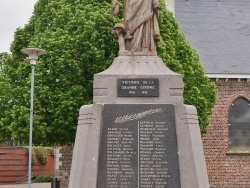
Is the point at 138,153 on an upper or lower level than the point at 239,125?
lower

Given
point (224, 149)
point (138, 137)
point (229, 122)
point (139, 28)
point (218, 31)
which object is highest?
point (218, 31)

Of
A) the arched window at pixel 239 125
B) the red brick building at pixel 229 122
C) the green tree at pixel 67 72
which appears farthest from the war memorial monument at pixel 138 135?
the arched window at pixel 239 125

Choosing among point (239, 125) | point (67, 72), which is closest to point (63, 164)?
point (67, 72)

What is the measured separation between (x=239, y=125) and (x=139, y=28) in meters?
15.7

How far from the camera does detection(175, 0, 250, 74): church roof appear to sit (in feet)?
80.2

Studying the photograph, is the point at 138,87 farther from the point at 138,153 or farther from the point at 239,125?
the point at 239,125

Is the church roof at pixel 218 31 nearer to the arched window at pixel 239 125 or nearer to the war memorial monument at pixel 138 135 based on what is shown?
the arched window at pixel 239 125

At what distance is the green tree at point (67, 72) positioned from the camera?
1736 cm

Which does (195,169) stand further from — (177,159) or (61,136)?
(61,136)

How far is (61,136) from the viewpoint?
17844 millimetres

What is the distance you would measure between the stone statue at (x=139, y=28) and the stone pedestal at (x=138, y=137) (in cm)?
65

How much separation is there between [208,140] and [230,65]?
401 cm

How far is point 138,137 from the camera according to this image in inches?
339

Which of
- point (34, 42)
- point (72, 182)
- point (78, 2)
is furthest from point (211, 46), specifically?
point (72, 182)
